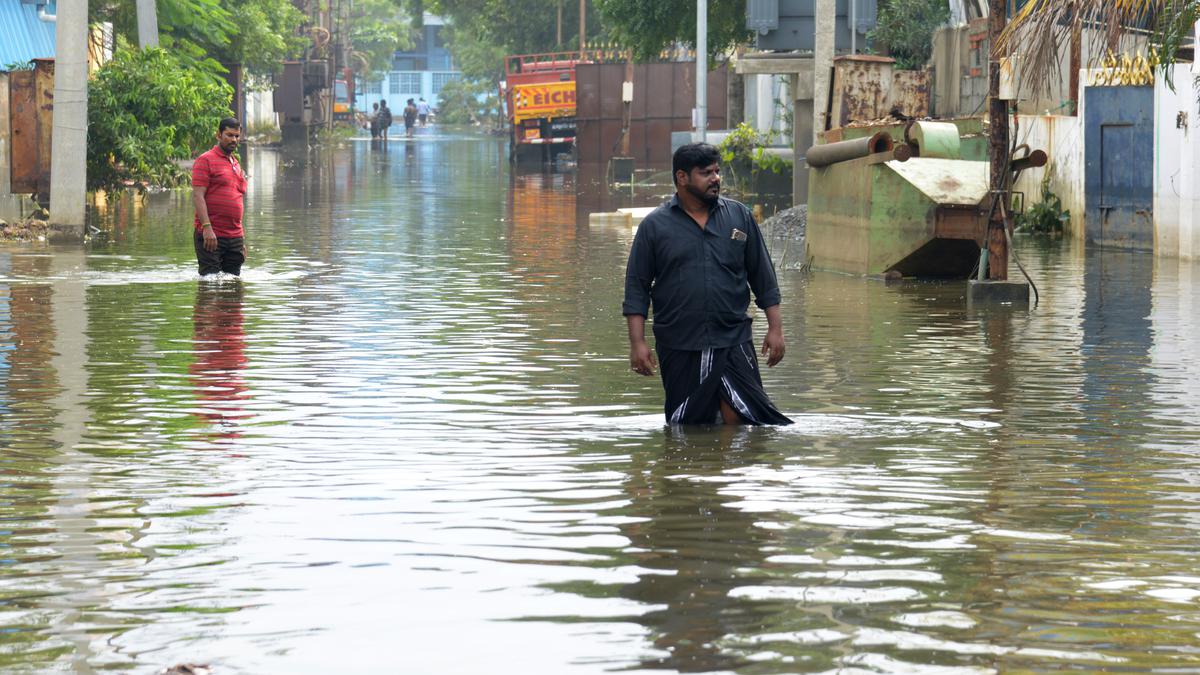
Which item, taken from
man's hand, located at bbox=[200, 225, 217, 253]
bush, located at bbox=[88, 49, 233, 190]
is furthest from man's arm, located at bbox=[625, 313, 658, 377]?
bush, located at bbox=[88, 49, 233, 190]

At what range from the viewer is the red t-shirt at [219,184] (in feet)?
54.2

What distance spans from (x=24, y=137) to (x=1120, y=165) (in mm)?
13326

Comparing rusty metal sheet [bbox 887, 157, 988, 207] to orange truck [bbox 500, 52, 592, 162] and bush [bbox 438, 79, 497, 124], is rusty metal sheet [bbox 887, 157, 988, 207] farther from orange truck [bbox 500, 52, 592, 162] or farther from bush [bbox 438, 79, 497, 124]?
bush [bbox 438, 79, 497, 124]

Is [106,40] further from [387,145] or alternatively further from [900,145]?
[387,145]

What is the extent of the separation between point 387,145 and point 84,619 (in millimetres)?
69104

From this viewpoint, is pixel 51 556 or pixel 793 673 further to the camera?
pixel 51 556

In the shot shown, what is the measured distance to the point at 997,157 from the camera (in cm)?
1634

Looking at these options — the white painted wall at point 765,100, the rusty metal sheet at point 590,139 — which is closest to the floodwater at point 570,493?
the white painted wall at point 765,100

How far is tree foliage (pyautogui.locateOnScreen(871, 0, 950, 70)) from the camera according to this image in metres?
39.8

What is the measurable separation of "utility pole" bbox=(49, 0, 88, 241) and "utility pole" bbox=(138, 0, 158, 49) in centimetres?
555

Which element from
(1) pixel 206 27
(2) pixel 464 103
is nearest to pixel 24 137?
(1) pixel 206 27

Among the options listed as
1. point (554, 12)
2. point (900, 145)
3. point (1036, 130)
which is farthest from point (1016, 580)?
point (554, 12)

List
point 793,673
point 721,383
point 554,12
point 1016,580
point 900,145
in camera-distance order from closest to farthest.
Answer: point 793,673 → point 1016,580 → point 721,383 → point 900,145 → point 554,12

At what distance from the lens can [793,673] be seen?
514 cm
